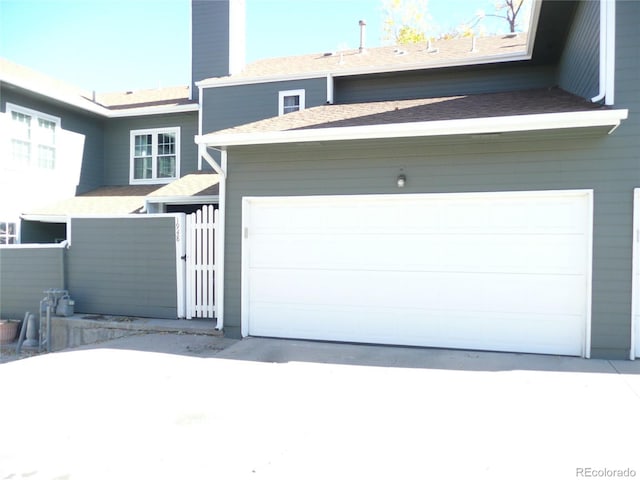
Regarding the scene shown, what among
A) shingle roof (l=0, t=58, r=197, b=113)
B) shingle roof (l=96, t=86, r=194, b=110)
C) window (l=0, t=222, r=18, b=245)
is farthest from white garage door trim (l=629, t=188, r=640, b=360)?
window (l=0, t=222, r=18, b=245)

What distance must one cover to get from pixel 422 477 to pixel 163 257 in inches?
242

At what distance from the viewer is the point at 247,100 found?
11008 millimetres

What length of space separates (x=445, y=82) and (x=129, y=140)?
922 cm

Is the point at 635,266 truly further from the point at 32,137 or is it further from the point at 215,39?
the point at 32,137

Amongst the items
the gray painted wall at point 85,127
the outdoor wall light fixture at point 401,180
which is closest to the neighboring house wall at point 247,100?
the gray painted wall at point 85,127

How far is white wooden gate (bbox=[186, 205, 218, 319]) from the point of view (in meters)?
7.64

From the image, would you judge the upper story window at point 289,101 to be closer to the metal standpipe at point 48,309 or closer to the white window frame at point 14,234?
the metal standpipe at point 48,309

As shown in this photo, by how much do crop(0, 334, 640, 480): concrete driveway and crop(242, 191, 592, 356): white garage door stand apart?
1.45ft

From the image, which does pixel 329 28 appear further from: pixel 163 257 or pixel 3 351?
pixel 3 351

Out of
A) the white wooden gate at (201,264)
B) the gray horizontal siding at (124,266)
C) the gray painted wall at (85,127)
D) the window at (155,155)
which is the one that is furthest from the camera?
the window at (155,155)

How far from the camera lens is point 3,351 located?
842cm

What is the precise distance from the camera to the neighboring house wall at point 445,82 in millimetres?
9156

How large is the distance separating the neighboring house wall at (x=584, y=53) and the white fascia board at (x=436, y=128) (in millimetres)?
902

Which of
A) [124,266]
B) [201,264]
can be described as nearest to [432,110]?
[201,264]
